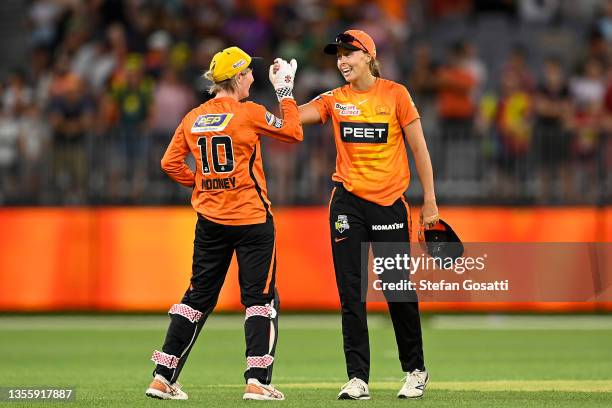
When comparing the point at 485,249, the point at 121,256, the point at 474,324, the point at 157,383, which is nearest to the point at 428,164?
the point at 485,249

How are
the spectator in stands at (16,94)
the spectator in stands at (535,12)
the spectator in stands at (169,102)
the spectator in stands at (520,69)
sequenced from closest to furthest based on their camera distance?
the spectator in stands at (169,102)
the spectator in stands at (520,69)
the spectator in stands at (16,94)
the spectator in stands at (535,12)

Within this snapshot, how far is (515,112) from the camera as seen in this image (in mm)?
19984

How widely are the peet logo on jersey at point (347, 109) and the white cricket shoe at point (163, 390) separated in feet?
7.45

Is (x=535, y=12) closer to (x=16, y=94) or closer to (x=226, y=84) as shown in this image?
(x=16, y=94)

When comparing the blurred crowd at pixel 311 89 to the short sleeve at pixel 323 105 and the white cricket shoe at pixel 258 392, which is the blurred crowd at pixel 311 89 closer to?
the short sleeve at pixel 323 105

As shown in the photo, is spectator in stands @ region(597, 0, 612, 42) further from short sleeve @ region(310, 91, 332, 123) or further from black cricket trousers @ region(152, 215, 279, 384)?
black cricket trousers @ region(152, 215, 279, 384)

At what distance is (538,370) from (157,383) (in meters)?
4.35

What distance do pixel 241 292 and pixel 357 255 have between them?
0.87m

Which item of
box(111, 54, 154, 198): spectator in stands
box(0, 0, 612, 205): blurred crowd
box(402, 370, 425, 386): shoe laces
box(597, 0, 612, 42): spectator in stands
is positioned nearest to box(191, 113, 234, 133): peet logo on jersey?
box(402, 370, 425, 386): shoe laces

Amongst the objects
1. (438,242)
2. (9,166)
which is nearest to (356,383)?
(438,242)

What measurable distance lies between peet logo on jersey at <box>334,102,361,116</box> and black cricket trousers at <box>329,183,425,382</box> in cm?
54

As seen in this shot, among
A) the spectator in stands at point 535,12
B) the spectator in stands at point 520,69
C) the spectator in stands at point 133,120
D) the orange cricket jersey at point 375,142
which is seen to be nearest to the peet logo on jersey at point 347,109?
the orange cricket jersey at point 375,142

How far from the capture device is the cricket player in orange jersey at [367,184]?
10.3 m

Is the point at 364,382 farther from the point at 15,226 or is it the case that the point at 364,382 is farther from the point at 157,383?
the point at 15,226
